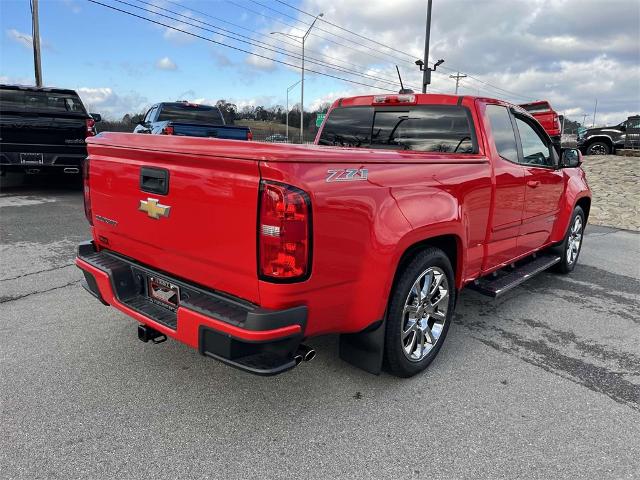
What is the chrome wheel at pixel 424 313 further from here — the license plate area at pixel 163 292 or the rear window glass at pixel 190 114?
the rear window glass at pixel 190 114

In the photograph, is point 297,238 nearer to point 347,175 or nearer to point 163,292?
point 347,175

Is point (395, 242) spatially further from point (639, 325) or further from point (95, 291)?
point (639, 325)

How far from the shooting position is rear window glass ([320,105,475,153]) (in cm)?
394

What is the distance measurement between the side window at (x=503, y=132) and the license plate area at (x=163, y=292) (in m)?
2.72

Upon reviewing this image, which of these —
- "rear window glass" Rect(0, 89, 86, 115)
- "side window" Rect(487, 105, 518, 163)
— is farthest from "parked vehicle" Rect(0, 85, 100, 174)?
"side window" Rect(487, 105, 518, 163)

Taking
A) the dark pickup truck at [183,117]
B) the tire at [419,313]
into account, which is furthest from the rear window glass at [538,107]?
the tire at [419,313]

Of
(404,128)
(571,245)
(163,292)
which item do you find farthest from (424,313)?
(571,245)

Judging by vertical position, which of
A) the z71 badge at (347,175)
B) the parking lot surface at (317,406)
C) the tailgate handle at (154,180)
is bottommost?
the parking lot surface at (317,406)

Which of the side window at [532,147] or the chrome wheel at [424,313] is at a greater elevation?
the side window at [532,147]

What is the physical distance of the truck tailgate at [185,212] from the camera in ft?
7.55

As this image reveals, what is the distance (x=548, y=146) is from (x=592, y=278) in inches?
73.4

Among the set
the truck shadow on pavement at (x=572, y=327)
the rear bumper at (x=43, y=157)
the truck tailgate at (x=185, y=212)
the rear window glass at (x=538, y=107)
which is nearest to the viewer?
the truck tailgate at (x=185, y=212)

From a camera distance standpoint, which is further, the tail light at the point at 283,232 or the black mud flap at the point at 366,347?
the black mud flap at the point at 366,347

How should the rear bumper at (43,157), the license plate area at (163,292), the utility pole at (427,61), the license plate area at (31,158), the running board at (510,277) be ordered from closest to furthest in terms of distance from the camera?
the license plate area at (163,292), the running board at (510,277), the rear bumper at (43,157), the license plate area at (31,158), the utility pole at (427,61)
